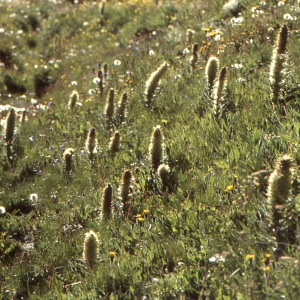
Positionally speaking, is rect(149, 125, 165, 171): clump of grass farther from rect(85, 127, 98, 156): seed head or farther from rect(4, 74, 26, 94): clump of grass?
rect(4, 74, 26, 94): clump of grass

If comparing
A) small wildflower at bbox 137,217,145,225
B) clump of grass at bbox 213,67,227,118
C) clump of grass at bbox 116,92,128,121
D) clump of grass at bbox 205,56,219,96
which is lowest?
small wildflower at bbox 137,217,145,225

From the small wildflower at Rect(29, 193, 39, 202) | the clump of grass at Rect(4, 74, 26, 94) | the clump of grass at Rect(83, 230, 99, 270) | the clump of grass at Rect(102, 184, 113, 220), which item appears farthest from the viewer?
the clump of grass at Rect(4, 74, 26, 94)

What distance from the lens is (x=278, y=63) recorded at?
16.1 ft

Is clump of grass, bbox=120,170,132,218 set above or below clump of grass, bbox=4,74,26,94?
below

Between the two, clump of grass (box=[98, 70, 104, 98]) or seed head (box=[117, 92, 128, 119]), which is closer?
seed head (box=[117, 92, 128, 119])

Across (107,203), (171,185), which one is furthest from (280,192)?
(107,203)

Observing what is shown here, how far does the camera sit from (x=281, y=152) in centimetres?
420

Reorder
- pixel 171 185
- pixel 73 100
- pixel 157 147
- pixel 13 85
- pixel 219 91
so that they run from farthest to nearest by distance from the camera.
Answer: pixel 13 85 < pixel 73 100 < pixel 219 91 < pixel 157 147 < pixel 171 185

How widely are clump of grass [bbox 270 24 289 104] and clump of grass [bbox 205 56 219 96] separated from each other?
26.8 inches

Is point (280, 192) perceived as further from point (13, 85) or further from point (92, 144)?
point (13, 85)

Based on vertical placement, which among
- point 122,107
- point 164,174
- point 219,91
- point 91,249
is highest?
point 219,91

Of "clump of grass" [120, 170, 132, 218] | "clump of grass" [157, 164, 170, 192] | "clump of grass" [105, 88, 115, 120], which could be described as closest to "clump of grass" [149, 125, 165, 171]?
"clump of grass" [157, 164, 170, 192]

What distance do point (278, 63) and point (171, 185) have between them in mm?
1582

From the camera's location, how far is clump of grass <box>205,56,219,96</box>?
543cm
